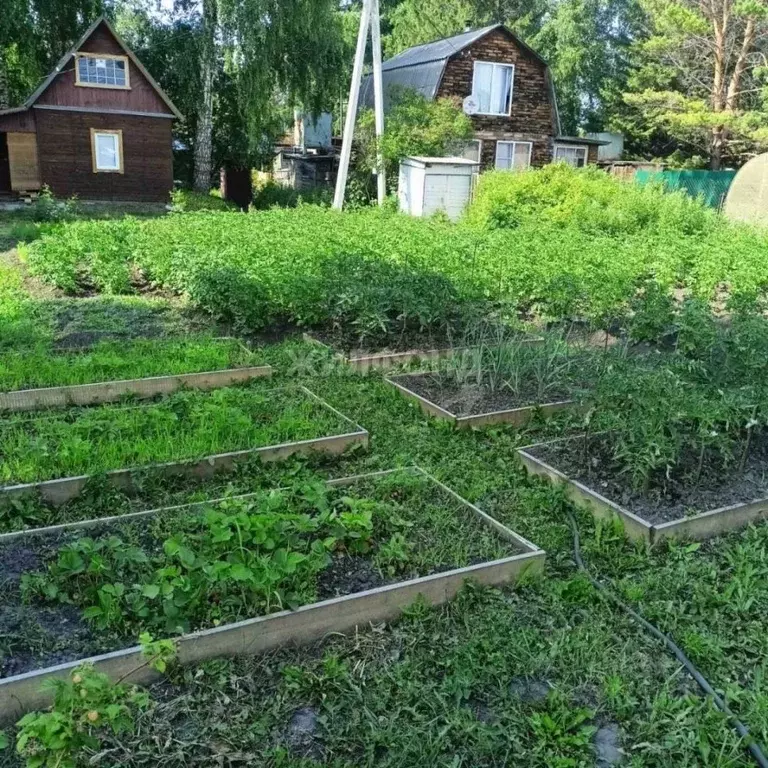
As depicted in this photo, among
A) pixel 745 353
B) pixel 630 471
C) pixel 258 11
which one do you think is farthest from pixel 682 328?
pixel 258 11

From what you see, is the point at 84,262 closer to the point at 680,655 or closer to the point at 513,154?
the point at 680,655

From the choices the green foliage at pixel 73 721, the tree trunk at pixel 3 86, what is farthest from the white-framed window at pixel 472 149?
the green foliage at pixel 73 721

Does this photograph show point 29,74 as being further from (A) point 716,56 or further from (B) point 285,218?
(A) point 716,56

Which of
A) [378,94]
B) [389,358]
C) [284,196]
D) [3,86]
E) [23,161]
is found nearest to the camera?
[389,358]

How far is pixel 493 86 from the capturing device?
2448cm

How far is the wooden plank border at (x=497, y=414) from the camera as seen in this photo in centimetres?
573

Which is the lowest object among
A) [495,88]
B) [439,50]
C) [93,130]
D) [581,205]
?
[581,205]

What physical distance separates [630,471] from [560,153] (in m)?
24.2

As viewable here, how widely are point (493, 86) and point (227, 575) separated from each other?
24.1 metres

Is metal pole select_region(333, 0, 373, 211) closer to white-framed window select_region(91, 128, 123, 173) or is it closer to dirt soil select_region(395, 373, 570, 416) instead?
white-framed window select_region(91, 128, 123, 173)

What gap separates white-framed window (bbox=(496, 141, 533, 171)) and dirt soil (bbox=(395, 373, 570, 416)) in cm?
2015

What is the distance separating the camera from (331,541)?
3.55 meters

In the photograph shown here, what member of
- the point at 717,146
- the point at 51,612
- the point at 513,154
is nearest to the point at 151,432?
the point at 51,612

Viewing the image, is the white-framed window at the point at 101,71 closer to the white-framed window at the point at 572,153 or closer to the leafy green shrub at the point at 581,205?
the leafy green shrub at the point at 581,205
